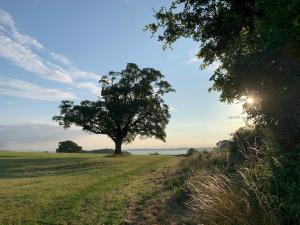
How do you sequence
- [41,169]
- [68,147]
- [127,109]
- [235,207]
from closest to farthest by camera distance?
[235,207] → [41,169] → [127,109] → [68,147]

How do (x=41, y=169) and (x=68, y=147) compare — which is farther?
(x=68, y=147)

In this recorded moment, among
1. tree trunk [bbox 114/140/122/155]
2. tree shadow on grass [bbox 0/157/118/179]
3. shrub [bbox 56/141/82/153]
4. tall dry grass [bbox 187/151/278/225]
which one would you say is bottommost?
tall dry grass [bbox 187/151/278/225]

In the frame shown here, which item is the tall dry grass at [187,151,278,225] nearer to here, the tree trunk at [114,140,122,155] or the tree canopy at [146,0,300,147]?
the tree canopy at [146,0,300,147]

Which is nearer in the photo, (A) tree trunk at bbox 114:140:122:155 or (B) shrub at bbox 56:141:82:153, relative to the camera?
(A) tree trunk at bbox 114:140:122:155

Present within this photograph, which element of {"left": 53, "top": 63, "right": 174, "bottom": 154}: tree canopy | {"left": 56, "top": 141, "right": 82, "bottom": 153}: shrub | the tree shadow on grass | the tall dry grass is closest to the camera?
the tall dry grass

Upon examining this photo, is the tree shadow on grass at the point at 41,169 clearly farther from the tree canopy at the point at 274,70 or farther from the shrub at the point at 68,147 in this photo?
the shrub at the point at 68,147

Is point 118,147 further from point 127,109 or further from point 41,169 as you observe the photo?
point 41,169

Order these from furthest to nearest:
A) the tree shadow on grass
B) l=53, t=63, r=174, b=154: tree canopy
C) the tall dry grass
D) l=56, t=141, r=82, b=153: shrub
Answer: l=56, t=141, r=82, b=153: shrub
l=53, t=63, r=174, b=154: tree canopy
the tree shadow on grass
the tall dry grass

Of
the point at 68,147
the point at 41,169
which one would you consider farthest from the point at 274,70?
the point at 68,147

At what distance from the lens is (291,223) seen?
7281mm

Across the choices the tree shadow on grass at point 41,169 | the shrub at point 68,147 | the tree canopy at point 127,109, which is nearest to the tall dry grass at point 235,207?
the tree shadow on grass at point 41,169

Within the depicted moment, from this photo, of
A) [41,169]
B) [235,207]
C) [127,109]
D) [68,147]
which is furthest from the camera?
[68,147]

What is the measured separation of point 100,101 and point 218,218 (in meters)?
51.6

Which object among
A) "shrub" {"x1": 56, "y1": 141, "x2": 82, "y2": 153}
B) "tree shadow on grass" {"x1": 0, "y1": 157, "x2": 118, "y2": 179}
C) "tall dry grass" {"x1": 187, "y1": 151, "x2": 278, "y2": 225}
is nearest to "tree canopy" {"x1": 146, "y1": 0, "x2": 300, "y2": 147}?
"tall dry grass" {"x1": 187, "y1": 151, "x2": 278, "y2": 225}
